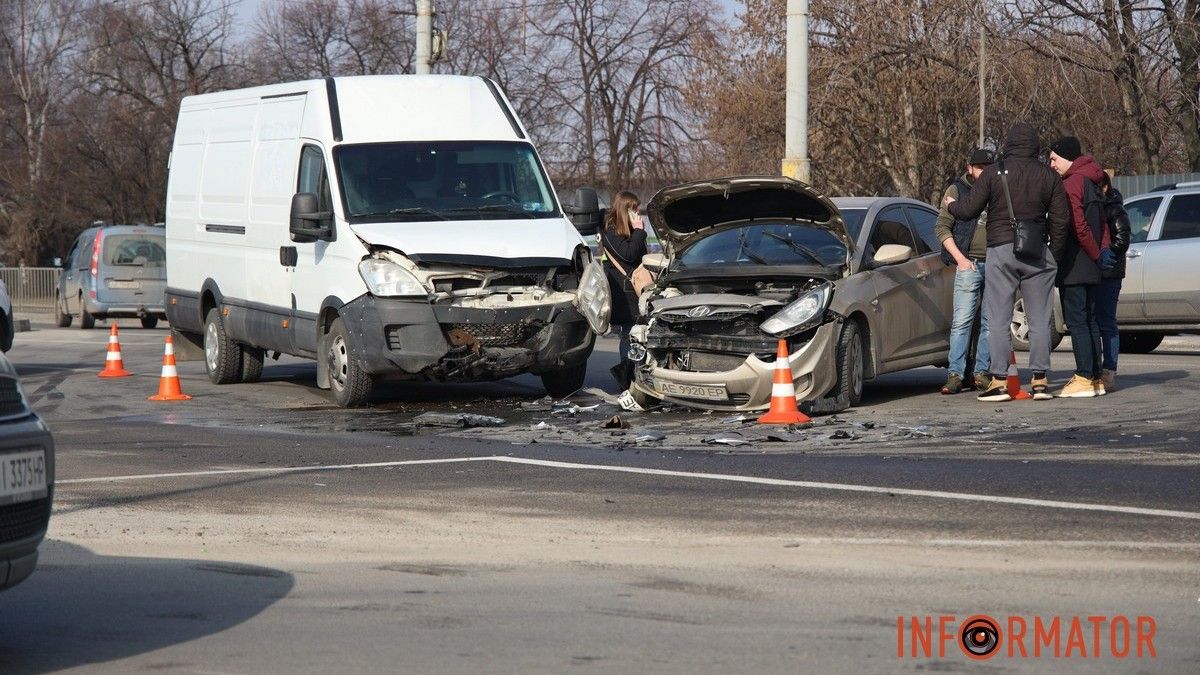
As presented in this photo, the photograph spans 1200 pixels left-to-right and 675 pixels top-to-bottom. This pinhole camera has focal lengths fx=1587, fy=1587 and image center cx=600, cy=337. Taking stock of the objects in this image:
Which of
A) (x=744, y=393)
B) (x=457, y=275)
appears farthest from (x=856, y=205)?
(x=457, y=275)

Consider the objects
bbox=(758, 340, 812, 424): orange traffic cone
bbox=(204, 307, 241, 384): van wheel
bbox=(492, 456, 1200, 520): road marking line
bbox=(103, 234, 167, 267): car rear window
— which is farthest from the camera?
bbox=(103, 234, 167, 267): car rear window

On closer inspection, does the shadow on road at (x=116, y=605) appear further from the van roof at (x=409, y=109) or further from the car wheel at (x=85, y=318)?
the car wheel at (x=85, y=318)

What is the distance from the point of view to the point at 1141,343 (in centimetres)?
1873

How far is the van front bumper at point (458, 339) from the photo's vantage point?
12.9 meters

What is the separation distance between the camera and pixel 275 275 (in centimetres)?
1478

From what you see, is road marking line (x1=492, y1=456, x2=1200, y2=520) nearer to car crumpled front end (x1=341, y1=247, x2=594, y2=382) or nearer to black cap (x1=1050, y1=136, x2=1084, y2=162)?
car crumpled front end (x1=341, y1=247, x2=594, y2=382)

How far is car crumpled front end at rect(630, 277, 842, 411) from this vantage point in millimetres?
11844

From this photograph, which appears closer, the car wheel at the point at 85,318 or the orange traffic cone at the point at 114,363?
the orange traffic cone at the point at 114,363

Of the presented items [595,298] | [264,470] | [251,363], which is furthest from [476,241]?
[251,363]

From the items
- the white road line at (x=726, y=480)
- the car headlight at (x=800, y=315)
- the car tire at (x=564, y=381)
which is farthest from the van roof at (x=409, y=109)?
the white road line at (x=726, y=480)

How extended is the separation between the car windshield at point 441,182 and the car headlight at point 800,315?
2.92m

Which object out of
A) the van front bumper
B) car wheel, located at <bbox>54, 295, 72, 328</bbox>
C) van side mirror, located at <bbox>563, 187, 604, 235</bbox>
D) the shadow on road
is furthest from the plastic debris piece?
car wheel, located at <bbox>54, 295, 72, 328</bbox>

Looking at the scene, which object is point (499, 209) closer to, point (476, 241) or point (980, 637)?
point (476, 241)

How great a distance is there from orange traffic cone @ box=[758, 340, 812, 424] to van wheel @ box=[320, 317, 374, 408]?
147 inches
